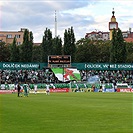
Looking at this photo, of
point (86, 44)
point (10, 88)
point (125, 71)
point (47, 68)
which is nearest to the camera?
point (10, 88)

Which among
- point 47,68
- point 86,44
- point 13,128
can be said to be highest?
point 86,44

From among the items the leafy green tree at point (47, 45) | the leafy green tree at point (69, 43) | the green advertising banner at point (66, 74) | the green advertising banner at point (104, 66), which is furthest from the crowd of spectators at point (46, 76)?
the leafy green tree at point (47, 45)

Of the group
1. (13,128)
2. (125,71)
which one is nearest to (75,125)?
(13,128)

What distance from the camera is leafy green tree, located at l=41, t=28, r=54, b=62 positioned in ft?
346

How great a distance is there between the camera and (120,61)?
99.4m

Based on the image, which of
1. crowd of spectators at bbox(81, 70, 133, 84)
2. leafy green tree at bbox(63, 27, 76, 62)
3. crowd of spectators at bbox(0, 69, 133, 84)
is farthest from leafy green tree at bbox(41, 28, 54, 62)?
crowd of spectators at bbox(81, 70, 133, 84)

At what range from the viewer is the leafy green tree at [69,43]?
10219 cm

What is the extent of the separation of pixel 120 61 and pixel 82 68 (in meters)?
11.7

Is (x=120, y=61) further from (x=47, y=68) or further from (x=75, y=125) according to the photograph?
(x=75, y=125)

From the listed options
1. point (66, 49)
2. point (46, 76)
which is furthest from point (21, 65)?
point (66, 49)

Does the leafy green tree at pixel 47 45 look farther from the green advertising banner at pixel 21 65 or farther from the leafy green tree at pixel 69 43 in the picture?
the green advertising banner at pixel 21 65

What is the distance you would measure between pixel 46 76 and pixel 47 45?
71.9 ft

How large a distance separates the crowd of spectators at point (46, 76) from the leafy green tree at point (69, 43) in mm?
10262

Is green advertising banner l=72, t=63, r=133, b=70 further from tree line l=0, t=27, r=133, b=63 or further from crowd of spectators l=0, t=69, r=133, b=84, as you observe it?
tree line l=0, t=27, r=133, b=63
